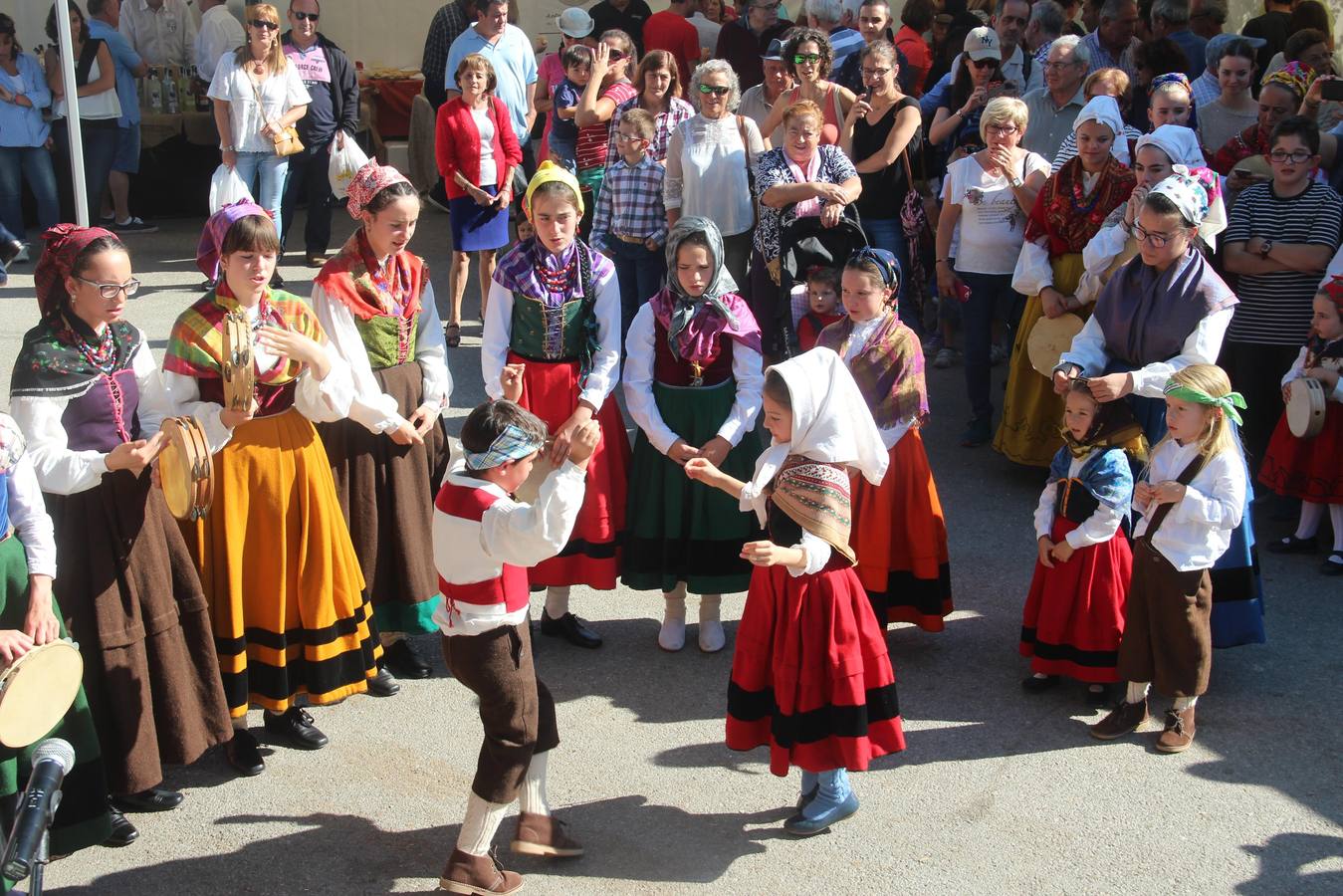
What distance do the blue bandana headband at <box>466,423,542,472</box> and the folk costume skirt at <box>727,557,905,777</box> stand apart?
87 cm

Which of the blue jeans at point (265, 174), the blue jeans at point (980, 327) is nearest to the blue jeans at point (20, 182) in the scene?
the blue jeans at point (265, 174)

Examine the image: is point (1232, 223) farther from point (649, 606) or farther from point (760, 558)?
point (760, 558)

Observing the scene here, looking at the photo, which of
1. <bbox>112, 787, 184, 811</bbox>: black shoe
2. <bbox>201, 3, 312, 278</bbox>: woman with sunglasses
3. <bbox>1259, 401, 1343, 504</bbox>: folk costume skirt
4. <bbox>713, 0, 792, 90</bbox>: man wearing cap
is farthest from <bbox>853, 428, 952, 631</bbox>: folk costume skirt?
<bbox>201, 3, 312, 278</bbox>: woman with sunglasses

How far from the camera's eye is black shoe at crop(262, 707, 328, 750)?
471 cm

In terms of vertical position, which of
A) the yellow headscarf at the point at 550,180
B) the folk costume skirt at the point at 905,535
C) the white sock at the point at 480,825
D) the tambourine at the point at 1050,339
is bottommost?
the white sock at the point at 480,825

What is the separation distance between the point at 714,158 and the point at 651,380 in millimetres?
2462

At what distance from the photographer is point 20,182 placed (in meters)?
10.9

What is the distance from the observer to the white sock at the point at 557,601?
5.41 metres

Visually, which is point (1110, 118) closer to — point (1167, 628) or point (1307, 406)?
point (1307, 406)

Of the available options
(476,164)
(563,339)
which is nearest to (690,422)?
(563,339)

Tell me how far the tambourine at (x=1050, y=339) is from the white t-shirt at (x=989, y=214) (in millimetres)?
643

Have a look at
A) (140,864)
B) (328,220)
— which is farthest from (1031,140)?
(140,864)

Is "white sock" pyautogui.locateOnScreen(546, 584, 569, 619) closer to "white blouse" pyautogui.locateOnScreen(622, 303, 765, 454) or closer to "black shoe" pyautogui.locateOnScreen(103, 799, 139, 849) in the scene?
"white blouse" pyautogui.locateOnScreen(622, 303, 765, 454)

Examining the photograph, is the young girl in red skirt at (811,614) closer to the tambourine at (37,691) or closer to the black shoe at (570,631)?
the black shoe at (570,631)
